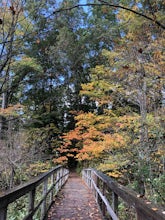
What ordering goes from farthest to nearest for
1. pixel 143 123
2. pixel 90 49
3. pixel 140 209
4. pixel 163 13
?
pixel 90 49
pixel 143 123
pixel 163 13
pixel 140 209

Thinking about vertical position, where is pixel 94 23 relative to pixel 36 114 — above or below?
above

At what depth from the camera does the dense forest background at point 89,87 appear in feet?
13.5

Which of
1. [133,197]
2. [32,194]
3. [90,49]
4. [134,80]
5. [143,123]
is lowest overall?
[32,194]

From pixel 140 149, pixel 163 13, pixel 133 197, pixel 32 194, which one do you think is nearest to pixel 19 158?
pixel 140 149

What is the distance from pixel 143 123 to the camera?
687 centimetres

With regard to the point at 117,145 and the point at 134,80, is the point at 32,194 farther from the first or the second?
the point at 134,80

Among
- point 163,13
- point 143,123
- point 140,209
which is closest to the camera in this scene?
point 140,209

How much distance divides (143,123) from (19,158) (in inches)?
265

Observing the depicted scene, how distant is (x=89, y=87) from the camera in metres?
14.5

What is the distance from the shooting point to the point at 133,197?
2168mm

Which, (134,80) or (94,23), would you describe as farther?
(94,23)

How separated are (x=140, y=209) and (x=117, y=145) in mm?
7117

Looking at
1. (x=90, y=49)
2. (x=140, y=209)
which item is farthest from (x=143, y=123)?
(x=90, y=49)

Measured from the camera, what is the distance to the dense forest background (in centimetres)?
412
